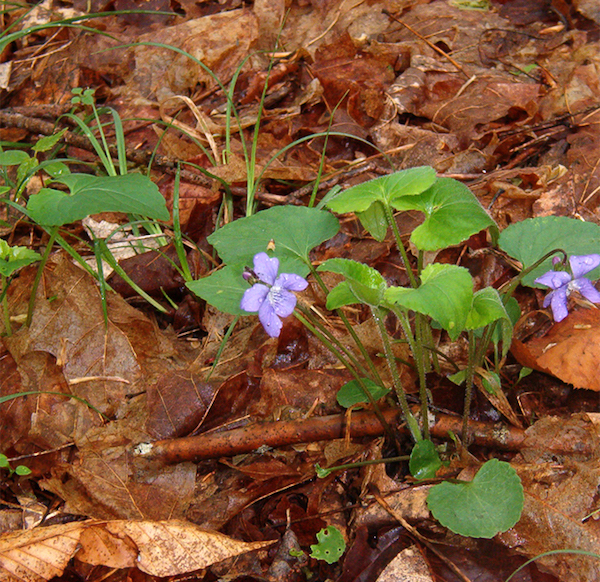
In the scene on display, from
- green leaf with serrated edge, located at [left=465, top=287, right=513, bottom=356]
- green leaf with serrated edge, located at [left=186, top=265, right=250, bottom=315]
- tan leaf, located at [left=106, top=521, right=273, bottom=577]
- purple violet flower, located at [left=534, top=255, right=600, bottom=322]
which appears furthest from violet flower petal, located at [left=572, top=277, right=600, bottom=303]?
tan leaf, located at [left=106, top=521, right=273, bottom=577]

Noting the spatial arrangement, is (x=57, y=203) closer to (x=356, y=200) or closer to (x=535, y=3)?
(x=356, y=200)

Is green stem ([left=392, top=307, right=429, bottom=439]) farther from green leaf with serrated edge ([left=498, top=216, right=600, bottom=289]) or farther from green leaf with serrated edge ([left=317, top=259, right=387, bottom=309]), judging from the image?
green leaf with serrated edge ([left=498, top=216, right=600, bottom=289])

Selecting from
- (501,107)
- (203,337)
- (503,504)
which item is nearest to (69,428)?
(203,337)

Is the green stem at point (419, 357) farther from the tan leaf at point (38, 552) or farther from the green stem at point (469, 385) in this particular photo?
the tan leaf at point (38, 552)

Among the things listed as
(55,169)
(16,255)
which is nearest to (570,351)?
(16,255)

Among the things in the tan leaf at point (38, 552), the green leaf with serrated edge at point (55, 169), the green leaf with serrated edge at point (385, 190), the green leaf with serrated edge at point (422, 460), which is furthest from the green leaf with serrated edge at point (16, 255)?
the green leaf with serrated edge at point (422, 460)

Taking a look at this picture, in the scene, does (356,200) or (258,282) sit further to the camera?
(356,200)

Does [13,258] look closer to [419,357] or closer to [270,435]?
[270,435]
